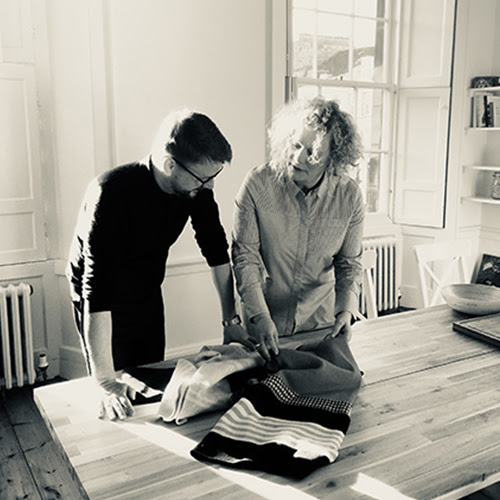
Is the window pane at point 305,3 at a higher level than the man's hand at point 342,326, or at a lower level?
higher

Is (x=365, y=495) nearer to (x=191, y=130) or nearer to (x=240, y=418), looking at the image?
(x=240, y=418)

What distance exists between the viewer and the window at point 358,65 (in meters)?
4.20

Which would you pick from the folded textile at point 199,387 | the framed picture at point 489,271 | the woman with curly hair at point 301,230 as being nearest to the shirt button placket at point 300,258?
the woman with curly hair at point 301,230

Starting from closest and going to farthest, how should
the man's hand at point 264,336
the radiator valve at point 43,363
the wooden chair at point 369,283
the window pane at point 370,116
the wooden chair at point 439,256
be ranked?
the man's hand at point 264,336 → the wooden chair at point 369,283 → the wooden chair at point 439,256 → the radiator valve at point 43,363 → the window pane at point 370,116

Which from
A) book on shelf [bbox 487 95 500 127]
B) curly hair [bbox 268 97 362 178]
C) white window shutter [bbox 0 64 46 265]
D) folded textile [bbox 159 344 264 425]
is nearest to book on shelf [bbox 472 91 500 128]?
book on shelf [bbox 487 95 500 127]

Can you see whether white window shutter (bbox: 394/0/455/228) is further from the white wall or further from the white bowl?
the white bowl

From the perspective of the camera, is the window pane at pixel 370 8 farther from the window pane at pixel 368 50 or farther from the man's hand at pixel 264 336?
the man's hand at pixel 264 336

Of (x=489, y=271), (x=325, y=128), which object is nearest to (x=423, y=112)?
(x=489, y=271)

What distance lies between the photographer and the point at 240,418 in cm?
135

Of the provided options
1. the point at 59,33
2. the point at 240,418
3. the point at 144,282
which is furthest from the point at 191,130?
the point at 59,33

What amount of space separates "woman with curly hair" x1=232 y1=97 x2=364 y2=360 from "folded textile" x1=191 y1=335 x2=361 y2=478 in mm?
316

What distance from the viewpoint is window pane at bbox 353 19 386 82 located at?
446 cm

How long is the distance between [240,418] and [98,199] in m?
0.72

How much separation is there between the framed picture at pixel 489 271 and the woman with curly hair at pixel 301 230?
125 inches
